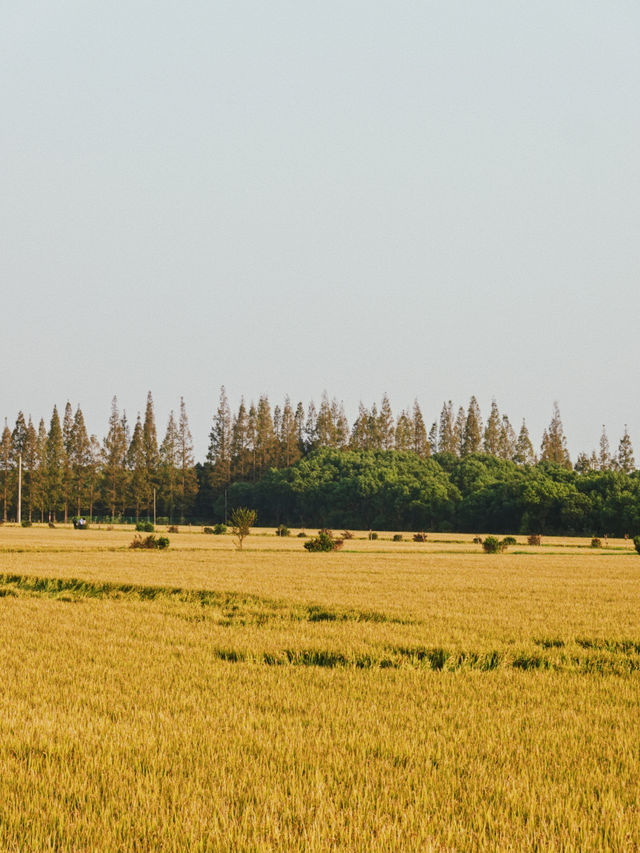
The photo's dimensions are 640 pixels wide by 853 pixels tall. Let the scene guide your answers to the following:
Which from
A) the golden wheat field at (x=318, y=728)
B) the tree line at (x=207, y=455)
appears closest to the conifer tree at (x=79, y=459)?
the tree line at (x=207, y=455)

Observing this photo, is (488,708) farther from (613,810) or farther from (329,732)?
(613,810)

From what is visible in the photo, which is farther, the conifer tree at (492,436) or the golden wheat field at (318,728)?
the conifer tree at (492,436)

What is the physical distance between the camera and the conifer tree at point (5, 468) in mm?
122500

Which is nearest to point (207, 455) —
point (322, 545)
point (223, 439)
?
point (223, 439)

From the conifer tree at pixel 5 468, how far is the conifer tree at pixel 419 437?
3073 inches

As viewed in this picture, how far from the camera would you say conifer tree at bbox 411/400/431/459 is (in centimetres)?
15988

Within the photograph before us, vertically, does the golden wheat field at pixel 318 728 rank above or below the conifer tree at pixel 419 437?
below

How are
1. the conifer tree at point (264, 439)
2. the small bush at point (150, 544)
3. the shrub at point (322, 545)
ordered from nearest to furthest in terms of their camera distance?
the small bush at point (150, 544) → the shrub at point (322, 545) → the conifer tree at point (264, 439)

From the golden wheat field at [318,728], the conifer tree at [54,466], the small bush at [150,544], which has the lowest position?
the small bush at [150,544]

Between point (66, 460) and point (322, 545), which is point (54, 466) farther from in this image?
point (322, 545)

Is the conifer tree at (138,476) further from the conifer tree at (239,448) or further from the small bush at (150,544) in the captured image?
the small bush at (150,544)

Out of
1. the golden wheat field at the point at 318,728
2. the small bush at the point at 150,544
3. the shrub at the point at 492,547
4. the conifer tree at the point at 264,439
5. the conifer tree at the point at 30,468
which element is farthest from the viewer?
the conifer tree at the point at 264,439

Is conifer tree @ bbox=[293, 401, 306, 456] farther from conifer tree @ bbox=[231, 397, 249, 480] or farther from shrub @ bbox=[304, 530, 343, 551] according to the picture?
shrub @ bbox=[304, 530, 343, 551]

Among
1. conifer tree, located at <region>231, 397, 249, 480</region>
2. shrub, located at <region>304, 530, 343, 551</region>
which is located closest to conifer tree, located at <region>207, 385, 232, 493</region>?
conifer tree, located at <region>231, 397, 249, 480</region>
